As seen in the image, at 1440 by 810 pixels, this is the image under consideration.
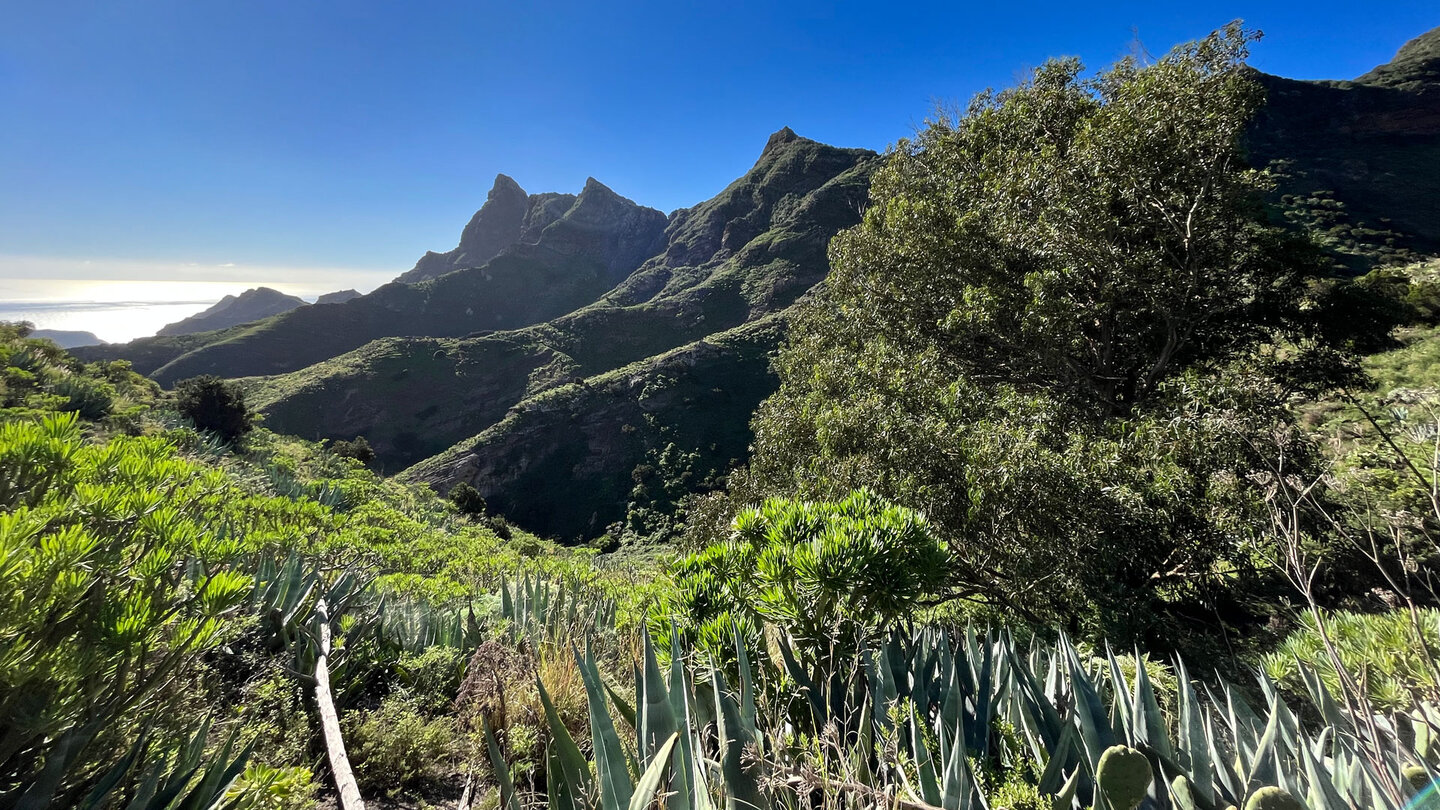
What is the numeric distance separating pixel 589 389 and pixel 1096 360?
52405mm

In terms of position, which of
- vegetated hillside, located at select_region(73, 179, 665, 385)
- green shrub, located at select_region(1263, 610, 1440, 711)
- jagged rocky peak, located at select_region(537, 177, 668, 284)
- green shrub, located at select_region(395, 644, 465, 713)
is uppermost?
jagged rocky peak, located at select_region(537, 177, 668, 284)

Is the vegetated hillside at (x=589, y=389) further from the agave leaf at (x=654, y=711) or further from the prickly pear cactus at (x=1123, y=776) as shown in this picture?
the prickly pear cactus at (x=1123, y=776)

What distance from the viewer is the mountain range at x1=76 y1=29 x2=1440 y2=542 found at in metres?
38.6

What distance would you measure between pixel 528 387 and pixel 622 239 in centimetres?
8310

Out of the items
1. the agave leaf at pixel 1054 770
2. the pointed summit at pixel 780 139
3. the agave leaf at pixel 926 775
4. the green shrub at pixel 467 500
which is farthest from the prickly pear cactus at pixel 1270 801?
the pointed summit at pixel 780 139

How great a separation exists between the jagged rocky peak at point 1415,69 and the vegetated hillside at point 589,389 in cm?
4624

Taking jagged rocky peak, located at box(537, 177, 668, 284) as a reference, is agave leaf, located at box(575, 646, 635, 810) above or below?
below

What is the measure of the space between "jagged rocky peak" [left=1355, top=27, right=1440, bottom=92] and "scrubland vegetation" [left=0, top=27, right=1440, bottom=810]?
216 ft

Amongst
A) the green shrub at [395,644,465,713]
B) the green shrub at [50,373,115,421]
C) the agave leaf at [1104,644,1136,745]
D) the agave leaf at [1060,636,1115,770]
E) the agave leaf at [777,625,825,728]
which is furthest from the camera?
the green shrub at [50,373,115,421]

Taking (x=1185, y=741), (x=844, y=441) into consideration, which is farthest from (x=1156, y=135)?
(x=1185, y=741)

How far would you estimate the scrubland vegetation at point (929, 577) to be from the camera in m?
1.53

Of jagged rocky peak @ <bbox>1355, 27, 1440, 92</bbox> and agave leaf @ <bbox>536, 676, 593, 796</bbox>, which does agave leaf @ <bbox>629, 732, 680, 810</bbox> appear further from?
jagged rocky peak @ <bbox>1355, 27, 1440, 92</bbox>

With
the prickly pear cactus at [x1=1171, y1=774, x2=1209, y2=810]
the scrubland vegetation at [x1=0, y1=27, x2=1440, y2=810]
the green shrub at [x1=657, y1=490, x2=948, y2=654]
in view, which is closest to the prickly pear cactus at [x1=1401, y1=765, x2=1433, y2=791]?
the scrubland vegetation at [x1=0, y1=27, x2=1440, y2=810]

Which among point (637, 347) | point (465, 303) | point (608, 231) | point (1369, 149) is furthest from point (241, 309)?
point (1369, 149)
